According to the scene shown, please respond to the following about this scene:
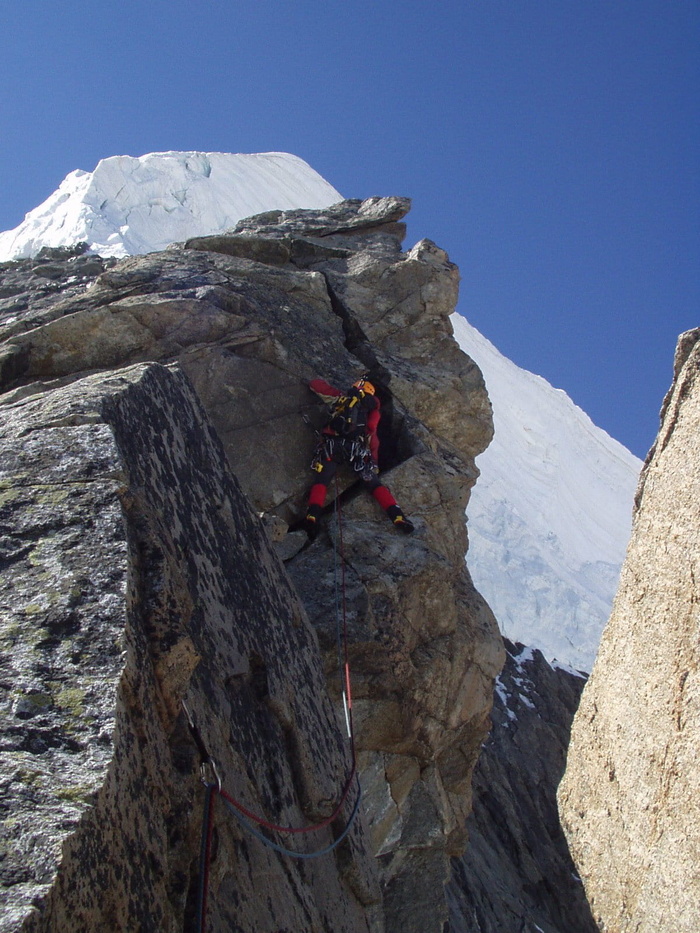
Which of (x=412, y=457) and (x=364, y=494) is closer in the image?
(x=364, y=494)

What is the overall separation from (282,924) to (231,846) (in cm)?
53

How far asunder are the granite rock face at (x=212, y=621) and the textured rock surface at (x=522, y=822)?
7.24 m

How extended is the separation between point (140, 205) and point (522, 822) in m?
43.0

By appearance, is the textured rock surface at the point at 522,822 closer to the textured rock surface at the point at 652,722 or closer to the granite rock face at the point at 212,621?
the granite rock face at the point at 212,621

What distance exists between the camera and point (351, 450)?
37.9 feet

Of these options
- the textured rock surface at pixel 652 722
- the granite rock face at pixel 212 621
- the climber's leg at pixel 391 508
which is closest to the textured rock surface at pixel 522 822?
the granite rock face at pixel 212 621

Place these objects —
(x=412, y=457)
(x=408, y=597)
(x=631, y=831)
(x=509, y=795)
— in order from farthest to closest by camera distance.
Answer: (x=509, y=795) → (x=412, y=457) → (x=408, y=597) → (x=631, y=831)

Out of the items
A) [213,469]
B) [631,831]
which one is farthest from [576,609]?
[213,469]

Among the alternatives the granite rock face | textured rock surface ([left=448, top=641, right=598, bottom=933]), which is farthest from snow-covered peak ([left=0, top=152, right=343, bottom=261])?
the granite rock face

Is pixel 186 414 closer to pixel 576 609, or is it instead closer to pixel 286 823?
pixel 286 823

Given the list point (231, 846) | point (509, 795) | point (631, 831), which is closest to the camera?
point (231, 846)

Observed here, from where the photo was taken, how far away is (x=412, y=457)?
1255 cm

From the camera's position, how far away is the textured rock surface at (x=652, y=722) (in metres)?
7.68

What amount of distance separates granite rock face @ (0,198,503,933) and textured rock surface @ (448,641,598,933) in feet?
23.8
